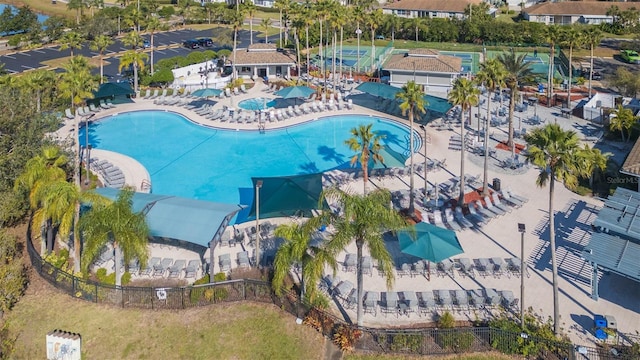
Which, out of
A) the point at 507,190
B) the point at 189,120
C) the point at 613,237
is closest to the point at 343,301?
the point at 613,237

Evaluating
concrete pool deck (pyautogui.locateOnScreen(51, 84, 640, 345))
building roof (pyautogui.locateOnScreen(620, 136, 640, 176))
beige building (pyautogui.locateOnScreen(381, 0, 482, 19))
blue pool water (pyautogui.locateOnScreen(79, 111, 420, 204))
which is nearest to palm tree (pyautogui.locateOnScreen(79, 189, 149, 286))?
concrete pool deck (pyautogui.locateOnScreen(51, 84, 640, 345))

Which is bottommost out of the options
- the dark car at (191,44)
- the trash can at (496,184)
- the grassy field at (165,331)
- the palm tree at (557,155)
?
the grassy field at (165,331)

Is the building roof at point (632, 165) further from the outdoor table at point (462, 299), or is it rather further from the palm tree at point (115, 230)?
the palm tree at point (115, 230)

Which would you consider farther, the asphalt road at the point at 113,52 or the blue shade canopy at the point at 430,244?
the asphalt road at the point at 113,52

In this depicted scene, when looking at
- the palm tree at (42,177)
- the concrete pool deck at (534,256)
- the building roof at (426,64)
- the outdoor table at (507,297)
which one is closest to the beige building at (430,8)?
the building roof at (426,64)

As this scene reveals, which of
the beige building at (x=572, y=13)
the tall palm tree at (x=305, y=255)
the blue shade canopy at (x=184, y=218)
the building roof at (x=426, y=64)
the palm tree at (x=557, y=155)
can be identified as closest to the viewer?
the tall palm tree at (x=305, y=255)

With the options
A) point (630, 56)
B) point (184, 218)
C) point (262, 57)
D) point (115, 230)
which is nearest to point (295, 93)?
point (262, 57)

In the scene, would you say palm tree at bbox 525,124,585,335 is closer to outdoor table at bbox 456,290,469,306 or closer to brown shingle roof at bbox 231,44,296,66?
outdoor table at bbox 456,290,469,306
